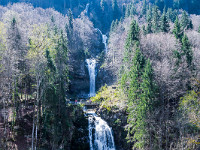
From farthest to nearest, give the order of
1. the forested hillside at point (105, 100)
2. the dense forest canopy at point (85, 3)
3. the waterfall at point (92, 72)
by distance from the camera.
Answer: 1. the dense forest canopy at point (85, 3)
2. the waterfall at point (92, 72)
3. the forested hillside at point (105, 100)

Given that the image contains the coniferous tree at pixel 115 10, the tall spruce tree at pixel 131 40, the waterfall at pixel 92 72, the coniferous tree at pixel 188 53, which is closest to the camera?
the coniferous tree at pixel 188 53

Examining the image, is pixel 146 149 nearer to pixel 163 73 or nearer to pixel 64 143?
pixel 163 73

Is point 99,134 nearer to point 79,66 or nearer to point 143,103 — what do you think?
point 143,103

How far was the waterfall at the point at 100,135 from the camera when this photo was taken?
87.9 ft

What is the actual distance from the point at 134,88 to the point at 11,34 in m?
18.2

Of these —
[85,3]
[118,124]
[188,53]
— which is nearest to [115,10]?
[85,3]

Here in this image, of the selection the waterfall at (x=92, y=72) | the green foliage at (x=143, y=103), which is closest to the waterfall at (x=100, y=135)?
the green foliage at (x=143, y=103)

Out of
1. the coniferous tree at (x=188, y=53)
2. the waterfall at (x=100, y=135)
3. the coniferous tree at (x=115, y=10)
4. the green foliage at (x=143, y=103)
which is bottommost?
the waterfall at (x=100, y=135)

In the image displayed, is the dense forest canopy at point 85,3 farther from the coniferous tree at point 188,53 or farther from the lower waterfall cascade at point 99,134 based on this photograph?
the lower waterfall cascade at point 99,134

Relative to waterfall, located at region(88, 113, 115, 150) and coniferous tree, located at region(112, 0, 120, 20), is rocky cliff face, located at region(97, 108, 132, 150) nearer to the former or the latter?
waterfall, located at region(88, 113, 115, 150)

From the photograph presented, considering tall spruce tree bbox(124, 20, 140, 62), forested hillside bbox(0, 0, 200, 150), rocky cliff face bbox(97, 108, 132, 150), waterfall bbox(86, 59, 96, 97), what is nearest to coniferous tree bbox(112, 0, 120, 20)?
waterfall bbox(86, 59, 96, 97)

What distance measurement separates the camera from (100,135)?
1086 inches

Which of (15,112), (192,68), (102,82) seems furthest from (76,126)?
(102,82)

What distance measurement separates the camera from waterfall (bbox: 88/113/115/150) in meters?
26.8
